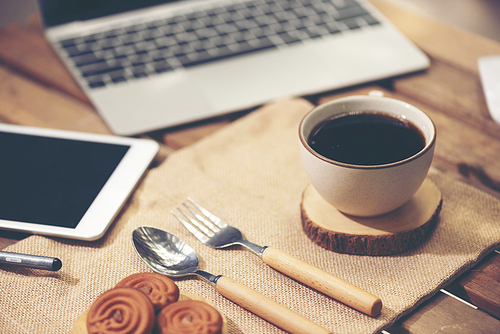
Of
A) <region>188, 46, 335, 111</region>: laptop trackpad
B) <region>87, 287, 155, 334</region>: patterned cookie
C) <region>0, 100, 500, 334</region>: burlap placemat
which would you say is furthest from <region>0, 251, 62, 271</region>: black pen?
<region>188, 46, 335, 111</region>: laptop trackpad

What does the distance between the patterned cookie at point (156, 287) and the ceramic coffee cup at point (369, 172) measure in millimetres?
214

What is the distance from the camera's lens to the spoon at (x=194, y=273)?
465mm

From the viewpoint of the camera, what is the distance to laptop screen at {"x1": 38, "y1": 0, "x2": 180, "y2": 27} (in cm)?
98

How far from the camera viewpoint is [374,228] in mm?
556

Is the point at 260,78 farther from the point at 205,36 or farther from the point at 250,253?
the point at 250,253

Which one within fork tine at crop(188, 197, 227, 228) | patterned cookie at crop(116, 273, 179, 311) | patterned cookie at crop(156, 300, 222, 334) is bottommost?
fork tine at crop(188, 197, 227, 228)

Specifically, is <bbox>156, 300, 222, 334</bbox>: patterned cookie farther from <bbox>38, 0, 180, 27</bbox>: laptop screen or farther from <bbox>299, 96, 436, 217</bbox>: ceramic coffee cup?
<bbox>38, 0, 180, 27</bbox>: laptop screen

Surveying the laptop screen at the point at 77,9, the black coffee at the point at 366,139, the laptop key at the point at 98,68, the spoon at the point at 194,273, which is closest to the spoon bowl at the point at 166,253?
the spoon at the point at 194,273

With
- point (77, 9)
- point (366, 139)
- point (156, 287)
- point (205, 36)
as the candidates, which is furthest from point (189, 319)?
point (77, 9)

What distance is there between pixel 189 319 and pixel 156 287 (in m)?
0.06

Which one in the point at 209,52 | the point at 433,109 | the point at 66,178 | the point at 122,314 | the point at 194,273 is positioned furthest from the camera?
the point at 209,52

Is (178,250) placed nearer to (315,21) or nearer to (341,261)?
(341,261)

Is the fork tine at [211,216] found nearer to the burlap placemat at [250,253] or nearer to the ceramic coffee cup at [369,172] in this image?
the burlap placemat at [250,253]

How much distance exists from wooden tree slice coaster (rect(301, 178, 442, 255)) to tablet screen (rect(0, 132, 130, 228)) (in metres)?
0.32
